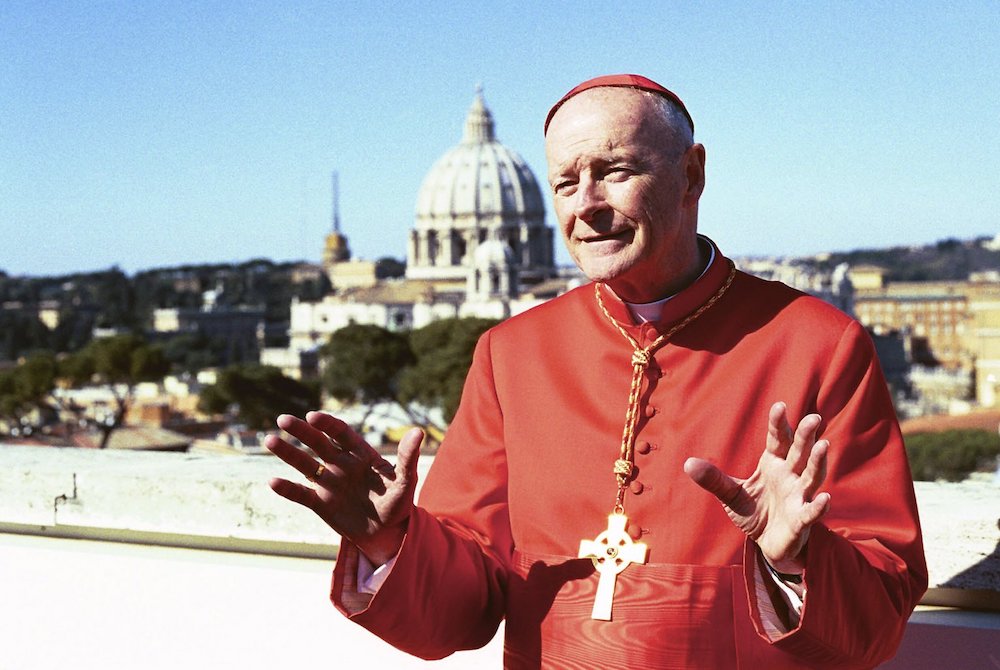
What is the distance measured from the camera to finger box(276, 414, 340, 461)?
1358 millimetres

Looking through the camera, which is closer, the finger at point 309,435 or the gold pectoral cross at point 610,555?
the finger at point 309,435

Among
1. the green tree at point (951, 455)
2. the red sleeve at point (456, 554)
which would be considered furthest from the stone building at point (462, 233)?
the red sleeve at point (456, 554)

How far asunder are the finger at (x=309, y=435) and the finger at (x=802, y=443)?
0.39 metres

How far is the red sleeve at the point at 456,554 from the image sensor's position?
1494 millimetres

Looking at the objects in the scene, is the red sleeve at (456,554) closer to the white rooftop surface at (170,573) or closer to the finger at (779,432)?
the finger at (779,432)

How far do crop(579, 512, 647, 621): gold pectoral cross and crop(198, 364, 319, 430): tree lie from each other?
23098 mm

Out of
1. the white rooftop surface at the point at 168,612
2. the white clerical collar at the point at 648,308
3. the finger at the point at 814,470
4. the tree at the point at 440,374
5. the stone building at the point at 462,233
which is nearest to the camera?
the finger at the point at 814,470

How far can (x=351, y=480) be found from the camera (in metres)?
1.43

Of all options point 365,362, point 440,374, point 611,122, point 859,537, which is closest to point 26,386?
point 365,362

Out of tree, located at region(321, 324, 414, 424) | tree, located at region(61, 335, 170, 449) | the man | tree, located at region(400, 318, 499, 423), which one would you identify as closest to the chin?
the man

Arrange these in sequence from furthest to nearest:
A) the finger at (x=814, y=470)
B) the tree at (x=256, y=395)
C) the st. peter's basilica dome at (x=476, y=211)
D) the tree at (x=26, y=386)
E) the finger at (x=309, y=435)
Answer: the st. peter's basilica dome at (x=476, y=211), the tree at (x=256, y=395), the tree at (x=26, y=386), the finger at (x=309, y=435), the finger at (x=814, y=470)

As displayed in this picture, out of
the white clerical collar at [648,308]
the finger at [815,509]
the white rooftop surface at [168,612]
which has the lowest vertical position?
the white rooftop surface at [168,612]

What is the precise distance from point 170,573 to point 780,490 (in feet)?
4.24

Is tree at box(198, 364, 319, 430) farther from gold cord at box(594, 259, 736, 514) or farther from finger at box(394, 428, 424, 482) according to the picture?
finger at box(394, 428, 424, 482)
